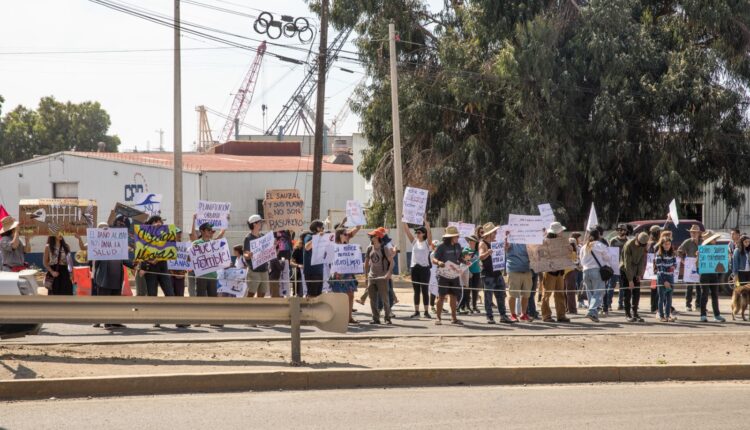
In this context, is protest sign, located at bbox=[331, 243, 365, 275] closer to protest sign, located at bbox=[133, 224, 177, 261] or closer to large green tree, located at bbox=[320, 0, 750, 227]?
protest sign, located at bbox=[133, 224, 177, 261]

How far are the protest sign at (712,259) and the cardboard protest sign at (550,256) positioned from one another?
96.0 inches

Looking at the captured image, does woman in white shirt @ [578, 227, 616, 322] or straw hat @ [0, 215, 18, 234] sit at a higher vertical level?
straw hat @ [0, 215, 18, 234]

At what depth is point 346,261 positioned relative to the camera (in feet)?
51.6

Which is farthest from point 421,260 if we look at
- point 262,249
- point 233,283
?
point 233,283

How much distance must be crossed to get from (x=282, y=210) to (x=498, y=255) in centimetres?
455

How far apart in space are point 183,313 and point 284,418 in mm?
2844

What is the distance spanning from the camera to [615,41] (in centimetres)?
2889

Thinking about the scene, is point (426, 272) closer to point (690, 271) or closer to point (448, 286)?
point (448, 286)

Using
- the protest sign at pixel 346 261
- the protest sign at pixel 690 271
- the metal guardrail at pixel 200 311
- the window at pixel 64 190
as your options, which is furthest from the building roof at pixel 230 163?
the metal guardrail at pixel 200 311

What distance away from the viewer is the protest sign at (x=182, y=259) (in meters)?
16.0

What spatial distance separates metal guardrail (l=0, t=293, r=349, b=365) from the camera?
1030 cm

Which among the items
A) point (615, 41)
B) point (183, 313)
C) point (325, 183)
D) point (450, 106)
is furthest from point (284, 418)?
point (325, 183)

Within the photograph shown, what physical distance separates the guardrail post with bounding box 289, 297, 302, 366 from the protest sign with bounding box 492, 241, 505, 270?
654cm

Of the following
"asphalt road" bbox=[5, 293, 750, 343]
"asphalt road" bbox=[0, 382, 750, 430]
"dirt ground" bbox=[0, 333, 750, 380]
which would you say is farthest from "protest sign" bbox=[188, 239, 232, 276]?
"asphalt road" bbox=[0, 382, 750, 430]
